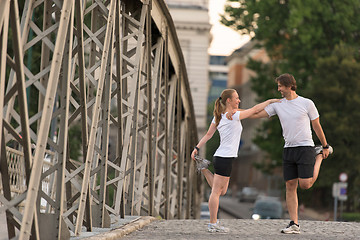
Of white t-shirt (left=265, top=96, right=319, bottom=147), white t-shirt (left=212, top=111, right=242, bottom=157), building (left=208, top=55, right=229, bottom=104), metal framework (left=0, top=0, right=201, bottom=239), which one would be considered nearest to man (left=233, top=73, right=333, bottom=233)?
white t-shirt (left=265, top=96, right=319, bottom=147)

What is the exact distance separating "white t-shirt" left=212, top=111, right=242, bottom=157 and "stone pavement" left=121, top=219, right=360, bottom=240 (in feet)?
3.03

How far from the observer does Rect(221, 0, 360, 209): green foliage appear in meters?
40.7

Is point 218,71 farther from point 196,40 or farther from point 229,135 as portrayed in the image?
point 229,135

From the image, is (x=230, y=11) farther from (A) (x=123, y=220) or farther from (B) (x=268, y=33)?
(A) (x=123, y=220)

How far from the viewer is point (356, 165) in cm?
4225

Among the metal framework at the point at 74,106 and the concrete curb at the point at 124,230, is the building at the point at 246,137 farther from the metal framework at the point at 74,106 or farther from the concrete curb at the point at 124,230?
the concrete curb at the point at 124,230

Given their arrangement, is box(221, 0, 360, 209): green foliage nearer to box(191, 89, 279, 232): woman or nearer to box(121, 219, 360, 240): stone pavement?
box(121, 219, 360, 240): stone pavement

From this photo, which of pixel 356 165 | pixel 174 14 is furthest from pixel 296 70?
pixel 174 14

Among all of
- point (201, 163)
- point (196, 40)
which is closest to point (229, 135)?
point (201, 163)

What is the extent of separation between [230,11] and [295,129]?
3213 cm

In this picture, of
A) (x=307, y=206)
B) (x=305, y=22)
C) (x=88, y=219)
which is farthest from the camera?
(x=307, y=206)

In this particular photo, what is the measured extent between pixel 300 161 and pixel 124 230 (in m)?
2.10

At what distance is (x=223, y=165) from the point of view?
10.2 metres

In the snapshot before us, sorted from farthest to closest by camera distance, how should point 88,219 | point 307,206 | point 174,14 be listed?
1. point 174,14
2. point 307,206
3. point 88,219
